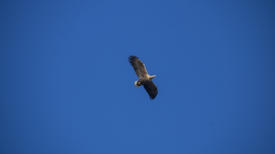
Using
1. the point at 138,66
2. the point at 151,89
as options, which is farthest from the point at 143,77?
the point at 151,89

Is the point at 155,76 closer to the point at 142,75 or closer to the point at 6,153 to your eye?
the point at 142,75

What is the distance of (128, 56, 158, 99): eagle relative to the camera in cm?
4769

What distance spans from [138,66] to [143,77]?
3.16 feet

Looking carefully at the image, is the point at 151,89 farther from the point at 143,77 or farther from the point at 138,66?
the point at 138,66

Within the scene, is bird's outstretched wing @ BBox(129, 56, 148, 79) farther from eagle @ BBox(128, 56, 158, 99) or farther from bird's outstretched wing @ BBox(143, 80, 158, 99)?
bird's outstretched wing @ BBox(143, 80, 158, 99)

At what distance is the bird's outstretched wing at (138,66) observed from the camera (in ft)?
156

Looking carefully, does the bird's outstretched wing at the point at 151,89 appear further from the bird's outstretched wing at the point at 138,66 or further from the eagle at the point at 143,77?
the bird's outstretched wing at the point at 138,66

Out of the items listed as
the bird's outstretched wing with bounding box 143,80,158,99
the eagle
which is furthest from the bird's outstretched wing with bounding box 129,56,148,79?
the bird's outstretched wing with bounding box 143,80,158,99

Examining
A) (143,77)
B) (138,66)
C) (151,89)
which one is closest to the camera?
(138,66)

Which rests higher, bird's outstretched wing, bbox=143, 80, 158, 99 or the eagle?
the eagle

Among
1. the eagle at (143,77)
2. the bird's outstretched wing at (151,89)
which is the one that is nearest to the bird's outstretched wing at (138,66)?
the eagle at (143,77)

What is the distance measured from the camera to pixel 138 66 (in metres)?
47.8

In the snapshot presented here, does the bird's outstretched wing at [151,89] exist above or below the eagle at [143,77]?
below

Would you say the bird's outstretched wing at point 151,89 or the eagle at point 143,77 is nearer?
the eagle at point 143,77
